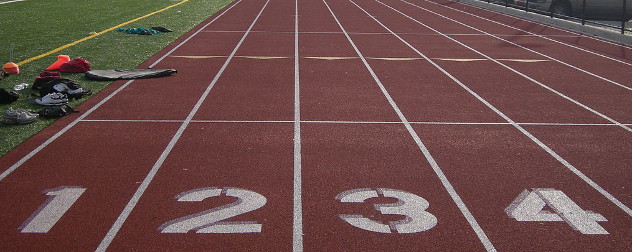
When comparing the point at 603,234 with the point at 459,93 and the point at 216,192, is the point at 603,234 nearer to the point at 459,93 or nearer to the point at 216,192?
the point at 216,192

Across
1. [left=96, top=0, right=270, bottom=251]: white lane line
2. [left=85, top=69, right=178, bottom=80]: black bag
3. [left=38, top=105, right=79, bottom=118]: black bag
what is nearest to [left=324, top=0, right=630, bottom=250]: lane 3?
[left=96, top=0, right=270, bottom=251]: white lane line

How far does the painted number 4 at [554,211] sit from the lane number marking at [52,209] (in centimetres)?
383

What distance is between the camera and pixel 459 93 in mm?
10398

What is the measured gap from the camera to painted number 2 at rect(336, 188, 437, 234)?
5195 millimetres

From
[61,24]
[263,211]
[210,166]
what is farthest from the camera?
[61,24]

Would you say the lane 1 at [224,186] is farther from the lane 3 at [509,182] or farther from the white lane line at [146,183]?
the lane 3 at [509,182]

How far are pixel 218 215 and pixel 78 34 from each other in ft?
42.5

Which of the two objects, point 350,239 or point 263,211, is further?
point 263,211

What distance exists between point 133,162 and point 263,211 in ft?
6.47

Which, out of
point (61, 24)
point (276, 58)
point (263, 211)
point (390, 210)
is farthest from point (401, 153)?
point (61, 24)

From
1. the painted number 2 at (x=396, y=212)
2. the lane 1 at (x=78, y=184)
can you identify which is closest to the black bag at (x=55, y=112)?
the lane 1 at (x=78, y=184)

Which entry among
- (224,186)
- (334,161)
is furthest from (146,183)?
(334,161)

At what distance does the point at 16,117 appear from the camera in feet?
26.2

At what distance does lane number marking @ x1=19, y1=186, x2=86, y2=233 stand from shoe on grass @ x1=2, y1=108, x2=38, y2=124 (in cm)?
250
